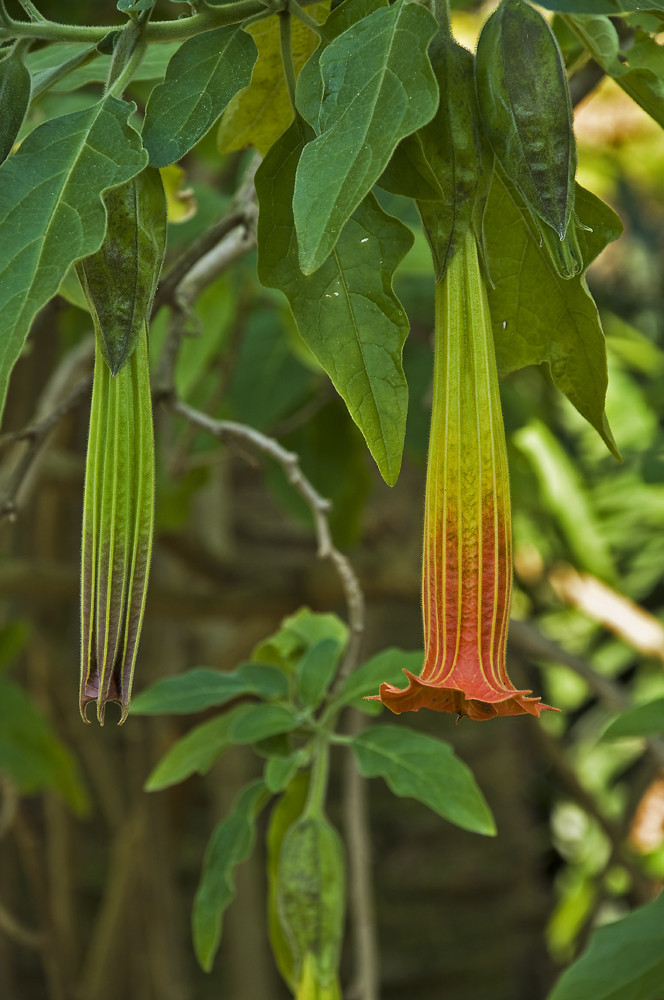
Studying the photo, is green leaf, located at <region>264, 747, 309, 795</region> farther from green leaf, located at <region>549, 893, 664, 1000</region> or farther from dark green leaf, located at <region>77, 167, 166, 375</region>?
dark green leaf, located at <region>77, 167, 166, 375</region>

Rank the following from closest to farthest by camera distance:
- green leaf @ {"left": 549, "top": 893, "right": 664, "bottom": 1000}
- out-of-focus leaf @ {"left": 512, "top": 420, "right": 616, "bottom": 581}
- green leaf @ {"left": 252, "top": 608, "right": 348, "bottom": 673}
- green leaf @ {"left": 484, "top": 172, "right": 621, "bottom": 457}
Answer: green leaf @ {"left": 484, "top": 172, "right": 621, "bottom": 457} < green leaf @ {"left": 549, "top": 893, "right": 664, "bottom": 1000} < green leaf @ {"left": 252, "top": 608, "right": 348, "bottom": 673} < out-of-focus leaf @ {"left": 512, "top": 420, "right": 616, "bottom": 581}

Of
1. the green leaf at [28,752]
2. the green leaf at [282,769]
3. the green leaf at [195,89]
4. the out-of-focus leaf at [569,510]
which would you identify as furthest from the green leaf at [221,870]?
the out-of-focus leaf at [569,510]

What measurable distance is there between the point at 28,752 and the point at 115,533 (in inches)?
31.4

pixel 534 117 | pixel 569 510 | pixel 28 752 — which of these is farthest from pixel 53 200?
pixel 569 510

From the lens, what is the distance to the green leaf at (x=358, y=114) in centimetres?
34

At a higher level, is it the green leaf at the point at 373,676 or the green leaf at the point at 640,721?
the green leaf at the point at 640,721

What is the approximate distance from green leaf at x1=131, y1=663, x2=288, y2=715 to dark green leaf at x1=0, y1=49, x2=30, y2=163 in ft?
1.52

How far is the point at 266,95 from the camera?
1.82 ft

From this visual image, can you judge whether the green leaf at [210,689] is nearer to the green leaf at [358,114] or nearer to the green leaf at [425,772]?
the green leaf at [425,772]

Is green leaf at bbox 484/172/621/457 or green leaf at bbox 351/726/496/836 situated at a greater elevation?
green leaf at bbox 484/172/621/457

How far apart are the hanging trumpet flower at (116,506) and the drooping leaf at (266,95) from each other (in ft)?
0.69

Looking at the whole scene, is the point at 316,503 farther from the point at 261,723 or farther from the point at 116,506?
the point at 116,506

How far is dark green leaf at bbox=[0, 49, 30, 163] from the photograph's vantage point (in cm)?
41

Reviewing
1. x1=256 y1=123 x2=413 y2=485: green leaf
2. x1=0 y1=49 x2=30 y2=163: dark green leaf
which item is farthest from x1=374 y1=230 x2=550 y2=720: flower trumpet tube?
x1=0 y1=49 x2=30 y2=163: dark green leaf
